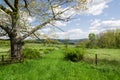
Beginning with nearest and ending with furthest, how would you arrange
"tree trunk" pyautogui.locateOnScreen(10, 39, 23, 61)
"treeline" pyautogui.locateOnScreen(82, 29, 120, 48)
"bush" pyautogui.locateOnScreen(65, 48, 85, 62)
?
"tree trunk" pyautogui.locateOnScreen(10, 39, 23, 61)
"bush" pyautogui.locateOnScreen(65, 48, 85, 62)
"treeline" pyautogui.locateOnScreen(82, 29, 120, 48)

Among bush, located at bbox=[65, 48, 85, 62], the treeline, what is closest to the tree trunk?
bush, located at bbox=[65, 48, 85, 62]

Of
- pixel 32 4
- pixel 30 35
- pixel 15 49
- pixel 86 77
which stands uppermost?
pixel 32 4

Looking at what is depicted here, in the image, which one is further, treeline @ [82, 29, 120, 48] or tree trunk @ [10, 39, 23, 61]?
treeline @ [82, 29, 120, 48]

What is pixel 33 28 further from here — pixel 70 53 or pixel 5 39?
pixel 70 53

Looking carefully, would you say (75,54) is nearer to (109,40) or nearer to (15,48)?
(15,48)

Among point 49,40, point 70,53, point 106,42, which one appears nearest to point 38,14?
point 49,40

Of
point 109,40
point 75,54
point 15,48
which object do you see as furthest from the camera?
point 109,40

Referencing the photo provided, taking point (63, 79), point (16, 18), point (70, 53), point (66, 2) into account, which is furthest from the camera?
point (70, 53)

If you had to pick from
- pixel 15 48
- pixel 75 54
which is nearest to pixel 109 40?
pixel 75 54

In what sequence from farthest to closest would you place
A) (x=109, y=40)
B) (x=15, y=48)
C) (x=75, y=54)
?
(x=109, y=40)
(x=75, y=54)
(x=15, y=48)

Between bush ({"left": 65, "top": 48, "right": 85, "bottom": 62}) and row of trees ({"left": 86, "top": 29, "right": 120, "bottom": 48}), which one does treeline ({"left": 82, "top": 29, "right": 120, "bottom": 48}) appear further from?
bush ({"left": 65, "top": 48, "right": 85, "bottom": 62})

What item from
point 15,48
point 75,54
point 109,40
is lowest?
point 75,54

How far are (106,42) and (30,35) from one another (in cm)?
8710

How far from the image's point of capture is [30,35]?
22.0 metres
